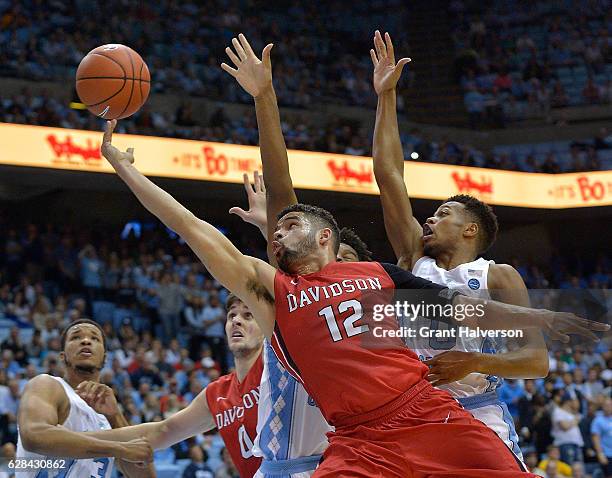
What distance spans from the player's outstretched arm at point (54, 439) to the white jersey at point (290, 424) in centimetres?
80

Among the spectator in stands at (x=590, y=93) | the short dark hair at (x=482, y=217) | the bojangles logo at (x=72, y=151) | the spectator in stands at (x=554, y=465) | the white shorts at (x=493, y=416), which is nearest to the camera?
the white shorts at (x=493, y=416)

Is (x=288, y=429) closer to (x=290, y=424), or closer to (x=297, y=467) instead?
(x=290, y=424)

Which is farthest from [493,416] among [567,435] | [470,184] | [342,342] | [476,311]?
[470,184]

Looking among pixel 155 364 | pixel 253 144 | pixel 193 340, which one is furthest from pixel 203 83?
pixel 155 364

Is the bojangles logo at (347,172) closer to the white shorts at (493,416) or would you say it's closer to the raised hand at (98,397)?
the raised hand at (98,397)

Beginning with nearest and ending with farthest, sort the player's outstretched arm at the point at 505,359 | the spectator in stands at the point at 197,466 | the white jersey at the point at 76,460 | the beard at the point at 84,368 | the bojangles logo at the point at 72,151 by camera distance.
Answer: the player's outstretched arm at the point at 505,359 < the white jersey at the point at 76,460 < the beard at the point at 84,368 < the spectator in stands at the point at 197,466 < the bojangles logo at the point at 72,151

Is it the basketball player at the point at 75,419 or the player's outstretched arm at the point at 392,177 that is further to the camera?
the basketball player at the point at 75,419

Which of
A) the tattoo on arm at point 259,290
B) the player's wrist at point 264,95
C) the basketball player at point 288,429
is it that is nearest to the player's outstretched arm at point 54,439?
the basketball player at point 288,429

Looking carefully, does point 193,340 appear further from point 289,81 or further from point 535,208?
point 535,208

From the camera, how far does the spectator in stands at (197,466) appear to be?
9.66 m

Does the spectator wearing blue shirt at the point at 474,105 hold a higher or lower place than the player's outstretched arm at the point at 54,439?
higher

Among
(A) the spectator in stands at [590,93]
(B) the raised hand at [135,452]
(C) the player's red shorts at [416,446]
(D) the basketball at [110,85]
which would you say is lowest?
(C) the player's red shorts at [416,446]

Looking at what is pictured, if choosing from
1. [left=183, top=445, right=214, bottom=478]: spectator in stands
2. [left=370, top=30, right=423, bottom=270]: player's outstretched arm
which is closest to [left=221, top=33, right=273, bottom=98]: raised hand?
[left=370, top=30, right=423, bottom=270]: player's outstretched arm

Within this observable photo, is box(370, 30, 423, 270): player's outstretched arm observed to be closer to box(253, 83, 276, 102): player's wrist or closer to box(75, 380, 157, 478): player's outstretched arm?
box(253, 83, 276, 102): player's wrist
